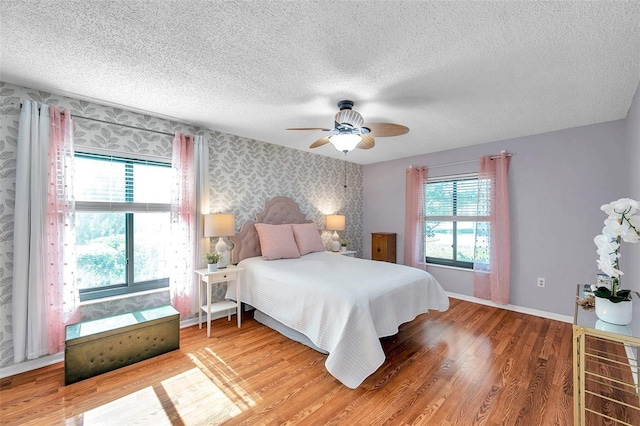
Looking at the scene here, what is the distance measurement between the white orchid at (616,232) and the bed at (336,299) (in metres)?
1.42

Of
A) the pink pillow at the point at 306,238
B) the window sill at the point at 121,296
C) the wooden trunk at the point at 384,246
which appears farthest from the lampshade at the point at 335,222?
the window sill at the point at 121,296

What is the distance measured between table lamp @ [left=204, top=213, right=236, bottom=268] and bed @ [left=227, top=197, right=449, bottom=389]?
0.95ft

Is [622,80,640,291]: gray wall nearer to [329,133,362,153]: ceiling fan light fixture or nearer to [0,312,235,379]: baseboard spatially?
[329,133,362,153]: ceiling fan light fixture

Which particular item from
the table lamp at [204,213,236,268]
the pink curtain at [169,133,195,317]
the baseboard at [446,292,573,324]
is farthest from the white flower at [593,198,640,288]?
the pink curtain at [169,133,195,317]

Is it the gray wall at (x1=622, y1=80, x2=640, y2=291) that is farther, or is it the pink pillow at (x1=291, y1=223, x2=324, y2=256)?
the pink pillow at (x1=291, y1=223, x2=324, y2=256)

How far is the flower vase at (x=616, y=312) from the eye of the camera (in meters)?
1.38

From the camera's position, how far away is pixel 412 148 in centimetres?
417

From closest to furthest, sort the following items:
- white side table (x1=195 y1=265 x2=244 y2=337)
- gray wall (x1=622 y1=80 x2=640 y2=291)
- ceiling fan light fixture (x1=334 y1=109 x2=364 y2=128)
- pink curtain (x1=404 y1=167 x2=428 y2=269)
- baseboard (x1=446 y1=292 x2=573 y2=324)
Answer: gray wall (x1=622 y1=80 x2=640 y2=291) < ceiling fan light fixture (x1=334 y1=109 x2=364 y2=128) < white side table (x1=195 y1=265 x2=244 y2=337) < baseboard (x1=446 y1=292 x2=573 y2=324) < pink curtain (x1=404 y1=167 x2=428 y2=269)

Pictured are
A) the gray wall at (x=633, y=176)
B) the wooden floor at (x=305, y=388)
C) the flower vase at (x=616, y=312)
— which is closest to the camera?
the flower vase at (x=616, y=312)

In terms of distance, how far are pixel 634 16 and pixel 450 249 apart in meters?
3.44

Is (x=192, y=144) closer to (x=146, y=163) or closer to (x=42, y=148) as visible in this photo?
(x=146, y=163)

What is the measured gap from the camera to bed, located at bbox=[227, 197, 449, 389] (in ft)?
6.66

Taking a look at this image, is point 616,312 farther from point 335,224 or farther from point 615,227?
point 335,224

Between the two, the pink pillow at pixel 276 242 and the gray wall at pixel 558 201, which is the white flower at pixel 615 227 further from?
the pink pillow at pixel 276 242
